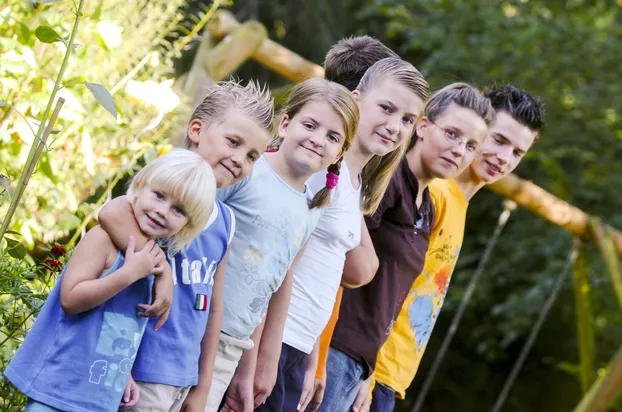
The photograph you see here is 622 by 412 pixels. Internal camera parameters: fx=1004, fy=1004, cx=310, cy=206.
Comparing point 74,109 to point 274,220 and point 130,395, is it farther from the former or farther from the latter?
point 130,395

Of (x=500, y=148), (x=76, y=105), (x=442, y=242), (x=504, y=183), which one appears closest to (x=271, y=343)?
(x=442, y=242)

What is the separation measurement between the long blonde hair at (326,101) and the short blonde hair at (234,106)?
9 cm

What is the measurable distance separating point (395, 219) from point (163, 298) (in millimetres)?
885

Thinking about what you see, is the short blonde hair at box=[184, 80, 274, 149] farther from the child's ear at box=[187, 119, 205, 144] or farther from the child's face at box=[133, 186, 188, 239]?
the child's face at box=[133, 186, 188, 239]

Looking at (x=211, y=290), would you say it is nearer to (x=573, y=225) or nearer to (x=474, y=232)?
(x=573, y=225)

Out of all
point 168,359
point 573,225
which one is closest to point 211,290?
point 168,359

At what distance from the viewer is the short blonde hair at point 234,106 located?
1798 mm

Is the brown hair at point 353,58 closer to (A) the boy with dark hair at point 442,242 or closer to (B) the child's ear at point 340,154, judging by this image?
(B) the child's ear at point 340,154

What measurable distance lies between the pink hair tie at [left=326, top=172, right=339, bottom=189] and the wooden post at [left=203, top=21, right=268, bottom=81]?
1481mm

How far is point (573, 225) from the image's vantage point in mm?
4582

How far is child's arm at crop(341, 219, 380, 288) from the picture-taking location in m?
2.10

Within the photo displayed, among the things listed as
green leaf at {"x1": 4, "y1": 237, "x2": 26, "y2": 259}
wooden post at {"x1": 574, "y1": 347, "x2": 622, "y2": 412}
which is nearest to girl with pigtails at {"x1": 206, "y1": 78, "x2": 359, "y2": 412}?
green leaf at {"x1": 4, "y1": 237, "x2": 26, "y2": 259}

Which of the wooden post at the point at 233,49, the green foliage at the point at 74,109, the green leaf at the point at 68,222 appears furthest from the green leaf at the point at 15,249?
the wooden post at the point at 233,49

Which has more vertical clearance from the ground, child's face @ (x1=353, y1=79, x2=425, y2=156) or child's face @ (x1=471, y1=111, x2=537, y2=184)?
child's face @ (x1=471, y1=111, x2=537, y2=184)
